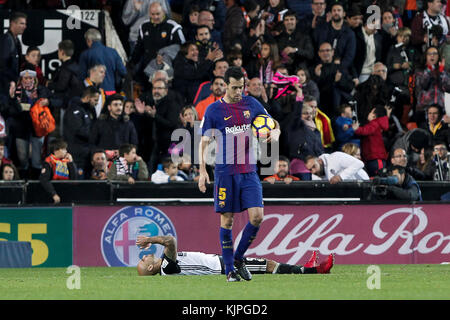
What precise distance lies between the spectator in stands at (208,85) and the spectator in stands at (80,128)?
1701mm

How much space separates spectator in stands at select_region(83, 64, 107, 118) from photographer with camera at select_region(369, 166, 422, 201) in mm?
4834

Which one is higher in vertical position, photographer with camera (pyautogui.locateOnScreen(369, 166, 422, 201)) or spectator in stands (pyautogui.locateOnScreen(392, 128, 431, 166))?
spectator in stands (pyautogui.locateOnScreen(392, 128, 431, 166))

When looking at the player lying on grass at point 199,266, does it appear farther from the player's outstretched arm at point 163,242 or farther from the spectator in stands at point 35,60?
the spectator in stands at point 35,60

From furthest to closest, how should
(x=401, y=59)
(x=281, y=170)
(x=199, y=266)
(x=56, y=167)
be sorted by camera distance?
(x=401, y=59) → (x=281, y=170) → (x=56, y=167) → (x=199, y=266)

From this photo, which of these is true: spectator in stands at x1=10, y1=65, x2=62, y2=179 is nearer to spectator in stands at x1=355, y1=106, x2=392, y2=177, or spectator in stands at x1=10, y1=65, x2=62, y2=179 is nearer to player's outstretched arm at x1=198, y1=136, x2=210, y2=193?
spectator in stands at x1=355, y1=106, x2=392, y2=177

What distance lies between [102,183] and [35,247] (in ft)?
4.54

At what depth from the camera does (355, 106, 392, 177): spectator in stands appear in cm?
1741

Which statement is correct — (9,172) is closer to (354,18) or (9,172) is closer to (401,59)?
(354,18)

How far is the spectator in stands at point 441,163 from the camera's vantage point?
651 inches

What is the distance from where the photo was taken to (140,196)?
15531 millimetres

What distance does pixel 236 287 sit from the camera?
10.2m

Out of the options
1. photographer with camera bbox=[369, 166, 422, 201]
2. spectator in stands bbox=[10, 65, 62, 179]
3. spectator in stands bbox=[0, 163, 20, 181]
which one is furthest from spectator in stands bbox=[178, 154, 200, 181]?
photographer with camera bbox=[369, 166, 422, 201]

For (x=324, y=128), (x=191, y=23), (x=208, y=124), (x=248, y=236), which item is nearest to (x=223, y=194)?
(x=248, y=236)

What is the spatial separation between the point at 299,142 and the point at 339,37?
2.78 m
